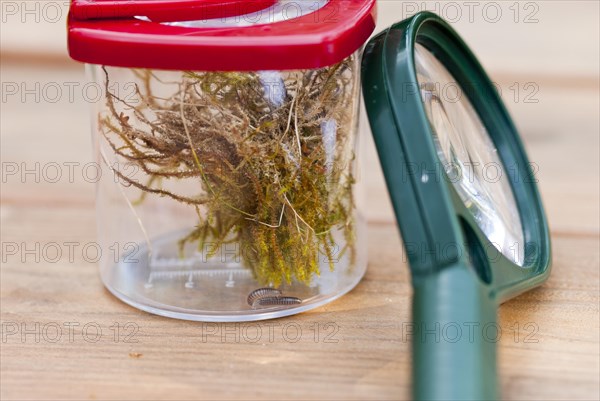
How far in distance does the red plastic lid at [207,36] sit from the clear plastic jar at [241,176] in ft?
0.05

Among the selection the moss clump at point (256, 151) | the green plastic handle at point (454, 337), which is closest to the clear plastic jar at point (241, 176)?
the moss clump at point (256, 151)

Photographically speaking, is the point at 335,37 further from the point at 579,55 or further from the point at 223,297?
the point at 579,55

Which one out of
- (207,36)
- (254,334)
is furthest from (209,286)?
(207,36)

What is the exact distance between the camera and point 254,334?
0.60m

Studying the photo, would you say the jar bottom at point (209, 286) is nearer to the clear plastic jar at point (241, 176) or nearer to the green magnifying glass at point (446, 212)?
the clear plastic jar at point (241, 176)

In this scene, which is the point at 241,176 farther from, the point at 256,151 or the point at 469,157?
the point at 469,157

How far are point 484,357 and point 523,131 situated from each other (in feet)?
2.19

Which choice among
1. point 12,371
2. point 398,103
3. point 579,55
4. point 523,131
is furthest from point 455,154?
point 579,55

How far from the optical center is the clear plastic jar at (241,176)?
0.60 meters

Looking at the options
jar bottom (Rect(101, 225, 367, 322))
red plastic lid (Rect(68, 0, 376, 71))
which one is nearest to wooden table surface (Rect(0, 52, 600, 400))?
jar bottom (Rect(101, 225, 367, 322))

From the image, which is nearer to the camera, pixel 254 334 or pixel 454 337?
pixel 454 337

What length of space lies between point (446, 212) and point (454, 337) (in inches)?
3.1

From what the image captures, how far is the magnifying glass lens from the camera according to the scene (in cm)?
61

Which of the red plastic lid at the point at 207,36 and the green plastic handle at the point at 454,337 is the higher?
the red plastic lid at the point at 207,36
